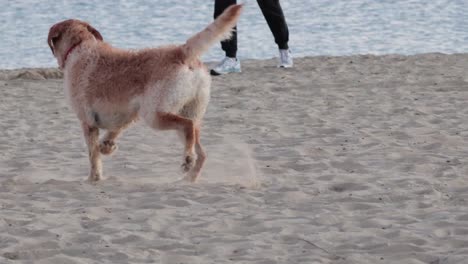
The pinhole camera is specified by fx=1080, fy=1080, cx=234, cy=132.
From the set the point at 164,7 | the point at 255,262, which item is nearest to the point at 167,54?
the point at 255,262

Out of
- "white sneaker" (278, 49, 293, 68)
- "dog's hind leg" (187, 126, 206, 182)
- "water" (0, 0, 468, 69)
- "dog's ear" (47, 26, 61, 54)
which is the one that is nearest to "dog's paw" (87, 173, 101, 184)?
"dog's hind leg" (187, 126, 206, 182)

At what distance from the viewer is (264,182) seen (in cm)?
665

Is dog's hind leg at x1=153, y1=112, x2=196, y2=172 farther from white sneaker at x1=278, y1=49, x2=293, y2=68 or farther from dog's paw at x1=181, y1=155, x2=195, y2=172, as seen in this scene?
white sneaker at x1=278, y1=49, x2=293, y2=68

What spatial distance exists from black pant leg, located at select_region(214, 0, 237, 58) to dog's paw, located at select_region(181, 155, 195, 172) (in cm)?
429

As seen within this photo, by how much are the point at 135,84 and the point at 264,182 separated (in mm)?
1007

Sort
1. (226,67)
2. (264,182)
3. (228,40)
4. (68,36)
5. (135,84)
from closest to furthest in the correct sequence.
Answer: (135,84), (264,182), (68,36), (228,40), (226,67)

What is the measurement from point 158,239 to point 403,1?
1986 centimetres

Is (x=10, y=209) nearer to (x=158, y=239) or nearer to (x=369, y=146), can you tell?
(x=158, y=239)

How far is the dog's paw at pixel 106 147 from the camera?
6.89 m

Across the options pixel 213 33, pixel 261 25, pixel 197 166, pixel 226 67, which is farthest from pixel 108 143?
pixel 261 25

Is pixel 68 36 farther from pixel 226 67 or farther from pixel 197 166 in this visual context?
pixel 226 67

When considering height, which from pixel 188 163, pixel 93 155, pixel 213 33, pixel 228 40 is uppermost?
pixel 213 33

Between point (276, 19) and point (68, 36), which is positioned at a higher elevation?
point (68, 36)

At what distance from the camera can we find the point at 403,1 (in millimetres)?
24312
